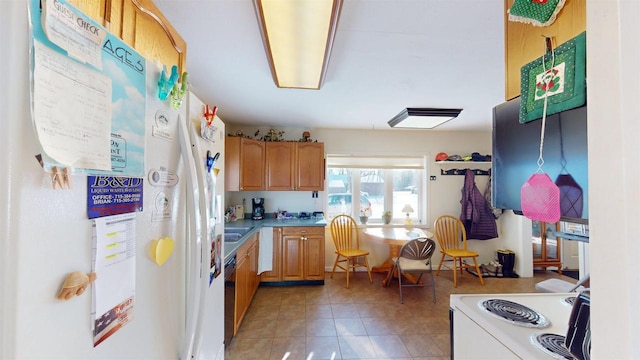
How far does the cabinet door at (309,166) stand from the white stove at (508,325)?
8.42 ft

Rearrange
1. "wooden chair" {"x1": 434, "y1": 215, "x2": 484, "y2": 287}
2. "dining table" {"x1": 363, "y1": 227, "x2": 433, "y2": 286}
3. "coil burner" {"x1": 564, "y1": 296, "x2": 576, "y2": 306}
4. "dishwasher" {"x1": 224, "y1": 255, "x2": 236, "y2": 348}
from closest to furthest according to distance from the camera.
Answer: "coil burner" {"x1": 564, "y1": 296, "x2": 576, "y2": 306}
"dishwasher" {"x1": 224, "y1": 255, "x2": 236, "y2": 348}
"dining table" {"x1": 363, "y1": 227, "x2": 433, "y2": 286}
"wooden chair" {"x1": 434, "y1": 215, "x2": 484, "y2": 287}

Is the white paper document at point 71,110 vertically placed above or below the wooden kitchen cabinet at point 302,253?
above

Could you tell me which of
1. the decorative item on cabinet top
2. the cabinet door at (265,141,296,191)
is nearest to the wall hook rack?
the decorative item on cabinet top

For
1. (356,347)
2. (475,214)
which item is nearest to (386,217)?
(475,214)

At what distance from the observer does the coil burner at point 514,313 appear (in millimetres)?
939

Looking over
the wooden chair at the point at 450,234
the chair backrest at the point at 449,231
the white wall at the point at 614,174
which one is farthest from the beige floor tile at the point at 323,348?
the chair backrest at the point at 449,231

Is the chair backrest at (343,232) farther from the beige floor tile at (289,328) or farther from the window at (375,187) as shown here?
the beige floor tile at (289,328)

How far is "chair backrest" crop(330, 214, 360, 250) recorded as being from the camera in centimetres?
365

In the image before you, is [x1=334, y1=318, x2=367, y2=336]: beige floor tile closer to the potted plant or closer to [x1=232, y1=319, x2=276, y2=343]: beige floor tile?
[x1=232, y1=319, x2=276, y2=343]: beige floor tile

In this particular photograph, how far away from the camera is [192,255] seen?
774mm

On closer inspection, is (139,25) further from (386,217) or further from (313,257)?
(386,217)

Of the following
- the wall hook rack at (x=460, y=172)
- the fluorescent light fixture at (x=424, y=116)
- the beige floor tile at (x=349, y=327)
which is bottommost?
the beige floor tile at (x=349, y=327)

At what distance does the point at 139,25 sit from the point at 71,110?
0.44 metres

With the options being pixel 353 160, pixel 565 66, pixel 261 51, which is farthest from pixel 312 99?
pixel 565 66
